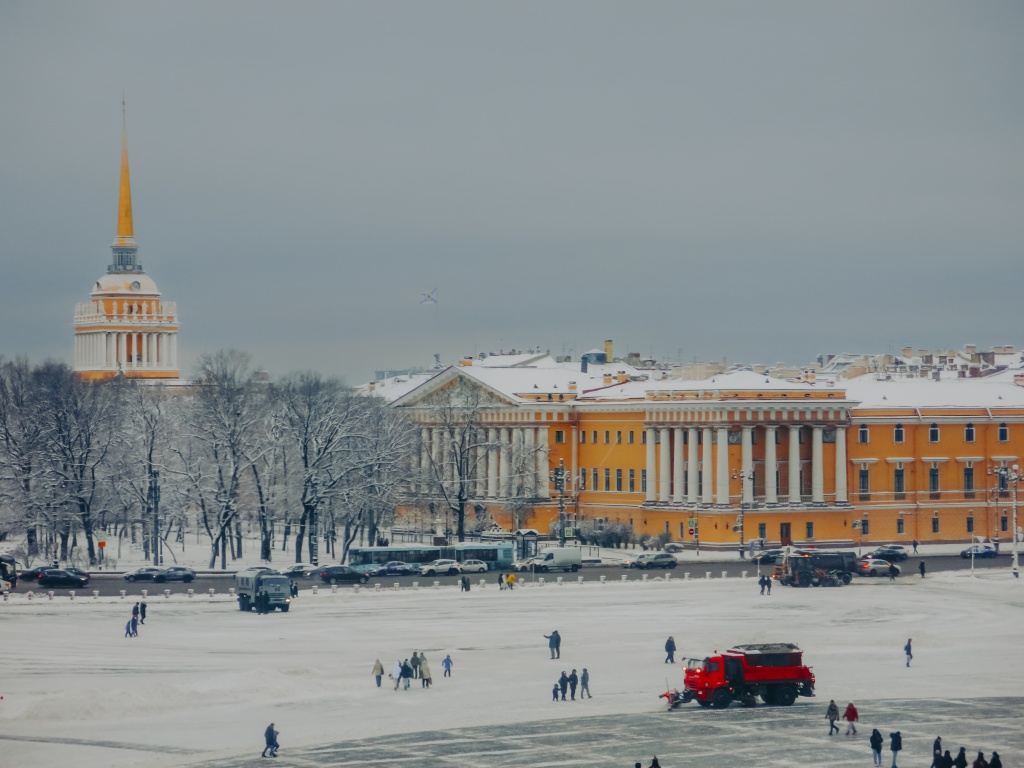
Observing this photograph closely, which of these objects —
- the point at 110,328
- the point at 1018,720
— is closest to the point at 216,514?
the point at 1018,720

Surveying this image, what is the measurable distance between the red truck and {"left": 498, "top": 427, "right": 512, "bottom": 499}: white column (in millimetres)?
62194

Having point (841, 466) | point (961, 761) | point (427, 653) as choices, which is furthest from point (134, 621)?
point (841, 466)

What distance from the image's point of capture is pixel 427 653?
64875 mm

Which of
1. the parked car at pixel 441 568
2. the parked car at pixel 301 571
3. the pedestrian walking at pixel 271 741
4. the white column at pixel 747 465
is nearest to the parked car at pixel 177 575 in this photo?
the parked car at pixel 301 571

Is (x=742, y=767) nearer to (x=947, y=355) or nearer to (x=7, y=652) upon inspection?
(x=7, y=652)

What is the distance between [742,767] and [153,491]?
54002 mm

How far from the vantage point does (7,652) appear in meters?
64.1

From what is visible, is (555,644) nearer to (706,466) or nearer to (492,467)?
(706,466)

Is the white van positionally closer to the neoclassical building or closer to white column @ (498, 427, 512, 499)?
the neoclassical building

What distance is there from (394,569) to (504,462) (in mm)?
28446

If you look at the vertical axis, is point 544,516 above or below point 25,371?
below

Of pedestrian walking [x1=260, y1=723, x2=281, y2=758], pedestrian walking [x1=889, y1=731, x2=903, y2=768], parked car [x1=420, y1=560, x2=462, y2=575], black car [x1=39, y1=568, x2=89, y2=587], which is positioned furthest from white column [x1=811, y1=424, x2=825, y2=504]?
pedestrian walking [x1=260, y1=723, x2=281, y2=758]

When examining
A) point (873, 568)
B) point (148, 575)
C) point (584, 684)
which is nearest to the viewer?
point (584, 684)

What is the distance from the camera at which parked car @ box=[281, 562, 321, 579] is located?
89.8 m
